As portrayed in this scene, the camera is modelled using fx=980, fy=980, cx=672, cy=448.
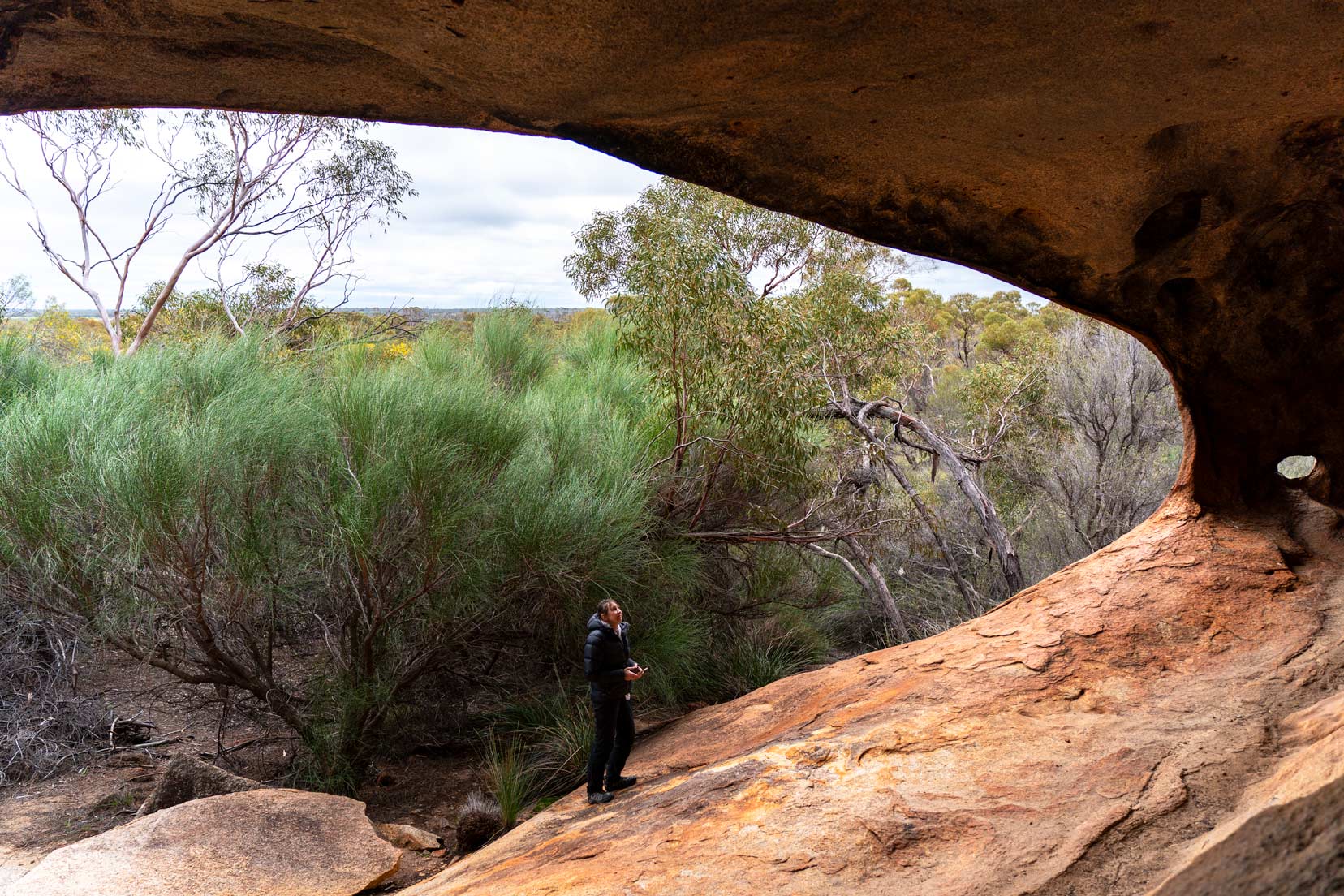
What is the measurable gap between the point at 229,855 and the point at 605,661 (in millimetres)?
2215

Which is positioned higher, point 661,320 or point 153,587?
point 661,320

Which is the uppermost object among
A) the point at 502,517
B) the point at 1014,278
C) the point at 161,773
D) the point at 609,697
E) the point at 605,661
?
the point at 1014,278

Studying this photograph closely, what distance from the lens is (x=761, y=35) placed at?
2.49 metres

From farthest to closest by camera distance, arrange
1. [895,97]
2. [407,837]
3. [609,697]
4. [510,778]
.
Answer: [510,778]
[407,837]
[609,697]
[895,97]

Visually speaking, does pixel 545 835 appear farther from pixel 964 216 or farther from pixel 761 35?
pixel 761 35

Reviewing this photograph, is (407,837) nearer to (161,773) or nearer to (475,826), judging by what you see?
(475,826)

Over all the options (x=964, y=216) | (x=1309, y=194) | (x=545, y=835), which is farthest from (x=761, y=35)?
(x=545, y=835)

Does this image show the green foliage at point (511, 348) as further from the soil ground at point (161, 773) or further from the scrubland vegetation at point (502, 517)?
the soil ground at point (161, 773)

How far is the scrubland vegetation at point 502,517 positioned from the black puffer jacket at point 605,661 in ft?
5.53

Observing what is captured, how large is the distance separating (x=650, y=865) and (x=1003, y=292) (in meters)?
33.8

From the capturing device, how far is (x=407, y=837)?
6.12 m

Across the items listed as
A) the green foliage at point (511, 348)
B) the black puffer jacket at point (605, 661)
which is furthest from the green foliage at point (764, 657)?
the green foliage at point (511, 348)

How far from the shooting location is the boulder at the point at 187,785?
606 centimetres

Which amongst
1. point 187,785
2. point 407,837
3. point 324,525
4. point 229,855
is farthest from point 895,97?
point 187,785
